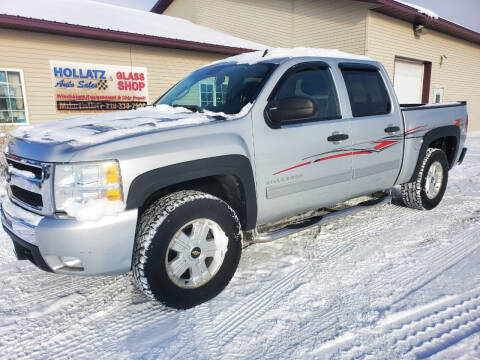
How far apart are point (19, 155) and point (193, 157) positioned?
1.23 metres

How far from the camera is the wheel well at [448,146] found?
5.12 metres

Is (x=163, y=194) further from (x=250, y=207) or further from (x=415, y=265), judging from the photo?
(x=415, y=265)

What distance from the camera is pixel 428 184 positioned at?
15.9ft

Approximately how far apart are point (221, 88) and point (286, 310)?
6.94 feet

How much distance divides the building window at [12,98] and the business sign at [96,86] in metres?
0.82

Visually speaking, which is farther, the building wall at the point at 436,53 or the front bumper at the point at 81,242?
the building wall at the point at 436,53

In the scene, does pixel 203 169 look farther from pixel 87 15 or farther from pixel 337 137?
pixel 87 15

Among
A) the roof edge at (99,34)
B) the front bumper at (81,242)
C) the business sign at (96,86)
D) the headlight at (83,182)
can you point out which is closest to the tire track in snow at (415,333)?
the front bumper at (81,242)

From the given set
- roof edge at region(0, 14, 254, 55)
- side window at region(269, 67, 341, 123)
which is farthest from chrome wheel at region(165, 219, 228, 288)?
roof edge at region(0, 14, 254, 55)

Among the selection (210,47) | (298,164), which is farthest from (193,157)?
(210,47)

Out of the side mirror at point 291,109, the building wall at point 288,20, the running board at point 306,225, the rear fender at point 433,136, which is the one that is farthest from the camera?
the building wall at point 288,20

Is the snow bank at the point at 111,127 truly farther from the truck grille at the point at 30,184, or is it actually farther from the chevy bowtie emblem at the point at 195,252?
the chevy bowtie emblem at the point at 195,252

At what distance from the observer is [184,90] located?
156 inches

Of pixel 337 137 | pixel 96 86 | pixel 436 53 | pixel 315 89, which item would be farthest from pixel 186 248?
pixel 436 53
